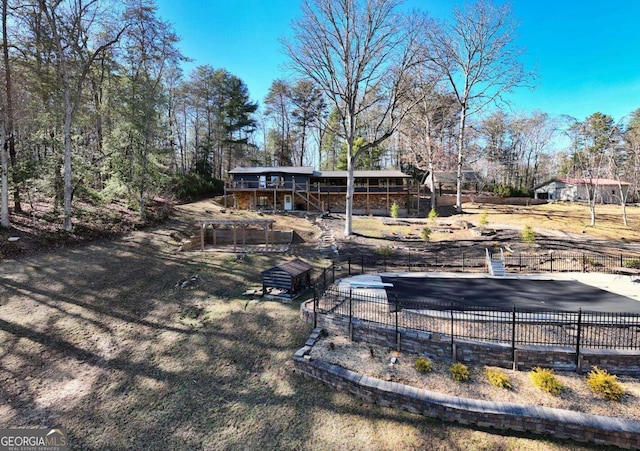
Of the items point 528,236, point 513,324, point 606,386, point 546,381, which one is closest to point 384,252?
point 528,236

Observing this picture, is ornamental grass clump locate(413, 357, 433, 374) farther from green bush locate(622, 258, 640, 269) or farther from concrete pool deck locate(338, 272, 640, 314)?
green bush locate(622, 258, 640, 269)

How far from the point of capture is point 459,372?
7332mm

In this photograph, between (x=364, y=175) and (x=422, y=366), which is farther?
(x=364, y=175)

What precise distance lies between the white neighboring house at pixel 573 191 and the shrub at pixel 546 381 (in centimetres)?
4071

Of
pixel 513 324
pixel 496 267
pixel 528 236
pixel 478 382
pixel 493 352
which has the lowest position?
pixel 478 382

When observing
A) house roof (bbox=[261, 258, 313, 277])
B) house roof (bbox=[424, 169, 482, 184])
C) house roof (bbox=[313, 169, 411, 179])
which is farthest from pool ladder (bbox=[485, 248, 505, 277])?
house roof (bbox=[424, 169, 482, 184])

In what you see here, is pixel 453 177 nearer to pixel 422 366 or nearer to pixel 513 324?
pixel 513 324

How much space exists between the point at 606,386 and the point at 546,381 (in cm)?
116

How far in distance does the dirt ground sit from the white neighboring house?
44061 millimetres

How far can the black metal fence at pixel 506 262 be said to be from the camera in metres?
14.8

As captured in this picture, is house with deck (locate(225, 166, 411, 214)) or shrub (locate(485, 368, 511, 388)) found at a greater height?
house with deck (locate(225, 166, 411, 214))

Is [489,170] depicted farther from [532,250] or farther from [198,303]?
[198,303]

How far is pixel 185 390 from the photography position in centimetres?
728

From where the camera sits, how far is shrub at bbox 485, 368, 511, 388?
278 inches
